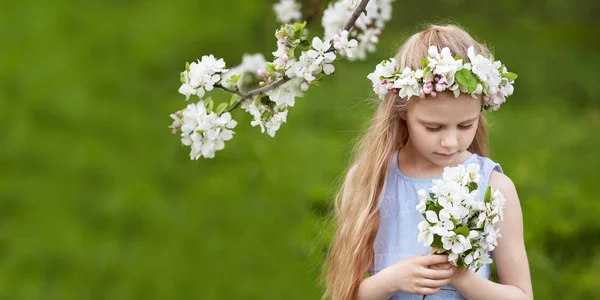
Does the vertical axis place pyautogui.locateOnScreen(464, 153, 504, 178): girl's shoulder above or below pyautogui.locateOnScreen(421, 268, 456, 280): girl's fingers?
above

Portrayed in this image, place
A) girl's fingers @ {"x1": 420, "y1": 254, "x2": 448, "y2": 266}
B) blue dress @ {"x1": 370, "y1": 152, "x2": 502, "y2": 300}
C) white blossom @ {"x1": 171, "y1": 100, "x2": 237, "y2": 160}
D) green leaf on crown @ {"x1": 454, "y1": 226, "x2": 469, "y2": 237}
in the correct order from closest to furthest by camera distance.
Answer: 1. green leaf on crown @ {"x1": 454, "y1": 226, "x2": 469, "y2": 237}
2. girl's fingers @ {"x1": 420, "y1": 254, "x2": 448, "y2": 266}
3. blue dress @ {"x1": 370, "y1": 152, "x2": 502, "y2": 300}
4. white blossom @ {"x1": 171, "y1": 100, "x2": 237, "y2": 160}

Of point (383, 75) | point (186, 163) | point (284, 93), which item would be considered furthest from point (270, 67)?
point (186, 163)

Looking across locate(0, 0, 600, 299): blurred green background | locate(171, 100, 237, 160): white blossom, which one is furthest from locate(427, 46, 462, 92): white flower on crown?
locate(0, 0, 600, 299): blurred green background

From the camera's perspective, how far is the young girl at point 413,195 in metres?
2.43

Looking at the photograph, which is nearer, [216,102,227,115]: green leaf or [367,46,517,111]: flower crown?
[367,46,517,111]: flower crown

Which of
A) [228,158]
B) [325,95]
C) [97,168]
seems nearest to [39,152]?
[97,168]

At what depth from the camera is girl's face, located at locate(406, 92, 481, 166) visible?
2416 millimetres

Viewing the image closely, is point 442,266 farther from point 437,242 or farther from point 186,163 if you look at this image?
point 186,163

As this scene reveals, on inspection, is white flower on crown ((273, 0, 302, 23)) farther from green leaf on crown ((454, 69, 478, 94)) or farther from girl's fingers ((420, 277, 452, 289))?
girl's fingers ((420, 277, 452, 289))

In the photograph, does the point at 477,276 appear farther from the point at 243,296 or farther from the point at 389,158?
the point at 243,296

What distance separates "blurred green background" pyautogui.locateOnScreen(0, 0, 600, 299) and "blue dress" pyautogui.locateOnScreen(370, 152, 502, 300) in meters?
0.57

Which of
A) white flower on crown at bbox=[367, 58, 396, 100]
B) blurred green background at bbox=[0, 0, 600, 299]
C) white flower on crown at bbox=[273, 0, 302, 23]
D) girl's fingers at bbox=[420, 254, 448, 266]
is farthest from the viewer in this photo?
blurred green background at bbox=[0, 0, 600, 299]

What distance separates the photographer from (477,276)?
95.7 inches

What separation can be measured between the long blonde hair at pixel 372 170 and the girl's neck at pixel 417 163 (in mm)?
36
